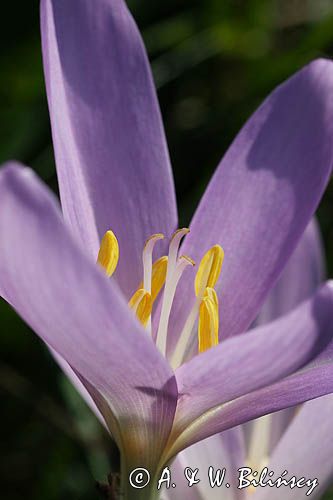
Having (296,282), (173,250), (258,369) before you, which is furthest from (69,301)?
(296,282)

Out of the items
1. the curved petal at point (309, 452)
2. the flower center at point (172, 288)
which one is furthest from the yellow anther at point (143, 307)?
the curved petal at point (309, 452)

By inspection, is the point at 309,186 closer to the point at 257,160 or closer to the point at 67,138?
the point at 257,160

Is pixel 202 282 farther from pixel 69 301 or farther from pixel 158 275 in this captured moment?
pixel 69 301

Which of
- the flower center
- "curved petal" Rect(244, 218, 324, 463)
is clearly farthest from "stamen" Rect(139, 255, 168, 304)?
"curved petal" Rect(244, 218, 324, 463)

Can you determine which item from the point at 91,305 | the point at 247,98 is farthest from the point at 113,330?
the point at 247,98

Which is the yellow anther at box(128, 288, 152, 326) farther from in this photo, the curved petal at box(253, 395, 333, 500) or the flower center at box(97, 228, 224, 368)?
the curved petal at box(253, 395, 333, 500)

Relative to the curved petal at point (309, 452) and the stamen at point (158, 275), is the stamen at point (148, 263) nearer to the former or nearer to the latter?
the stamen at point (158, 275)

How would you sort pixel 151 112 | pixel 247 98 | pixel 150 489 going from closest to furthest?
pixel 150 489 → pixel 151 112 → pixel 247 98

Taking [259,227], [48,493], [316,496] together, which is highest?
[259,227]
